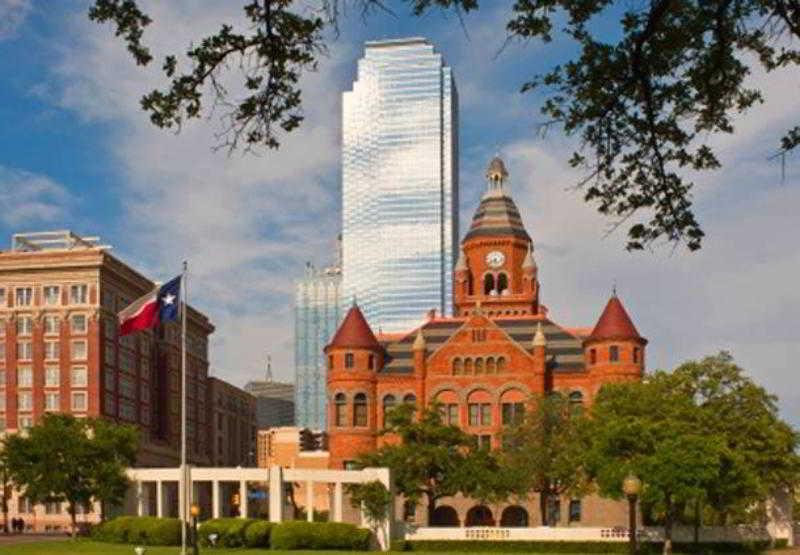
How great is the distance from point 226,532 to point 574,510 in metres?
36.8

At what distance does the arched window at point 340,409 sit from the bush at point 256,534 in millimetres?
33822

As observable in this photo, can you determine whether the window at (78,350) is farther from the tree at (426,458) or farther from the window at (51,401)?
the tree at (426,458)

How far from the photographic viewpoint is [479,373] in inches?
3932

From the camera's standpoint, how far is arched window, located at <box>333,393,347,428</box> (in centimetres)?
10125

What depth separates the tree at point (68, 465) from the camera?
76312mm

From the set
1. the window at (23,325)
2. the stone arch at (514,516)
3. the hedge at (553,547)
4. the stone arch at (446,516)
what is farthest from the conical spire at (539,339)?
the window at (23,325)

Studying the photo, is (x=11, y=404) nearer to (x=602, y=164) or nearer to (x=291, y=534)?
(x=291, y=534)

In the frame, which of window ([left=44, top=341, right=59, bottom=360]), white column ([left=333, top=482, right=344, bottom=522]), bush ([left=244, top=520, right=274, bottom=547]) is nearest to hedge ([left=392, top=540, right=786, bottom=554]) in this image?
white column ([left=333, top=482, right=344, bottom=522])

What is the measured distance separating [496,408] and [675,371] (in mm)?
21254

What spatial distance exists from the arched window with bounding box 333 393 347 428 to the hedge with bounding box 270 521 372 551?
104 ft

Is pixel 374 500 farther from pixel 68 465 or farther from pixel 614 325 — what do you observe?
pixel 614 325

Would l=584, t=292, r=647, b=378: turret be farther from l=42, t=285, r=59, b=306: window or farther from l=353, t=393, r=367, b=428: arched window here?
l=42, t=285, r=59, b=306: window

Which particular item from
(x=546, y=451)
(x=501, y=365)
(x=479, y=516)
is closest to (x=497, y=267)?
(x=501, y=365)

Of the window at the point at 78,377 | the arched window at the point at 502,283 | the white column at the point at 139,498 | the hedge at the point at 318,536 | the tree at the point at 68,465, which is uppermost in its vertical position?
the arched window at the point at 502,283
